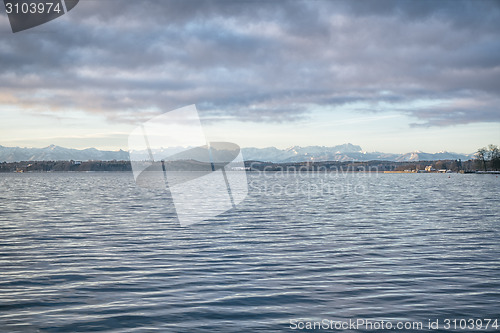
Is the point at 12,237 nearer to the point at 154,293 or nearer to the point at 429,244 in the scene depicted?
the point at 154,293

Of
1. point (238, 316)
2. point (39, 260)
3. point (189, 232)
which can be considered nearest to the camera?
point (238, 316)

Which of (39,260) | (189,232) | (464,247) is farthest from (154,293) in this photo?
(464,247)

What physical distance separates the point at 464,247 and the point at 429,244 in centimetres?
209

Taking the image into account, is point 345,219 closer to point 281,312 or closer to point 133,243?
point 133,243

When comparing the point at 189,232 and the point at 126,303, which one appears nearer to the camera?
the point at 126,303

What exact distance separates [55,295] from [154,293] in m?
3.76

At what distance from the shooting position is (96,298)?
16.1 metres

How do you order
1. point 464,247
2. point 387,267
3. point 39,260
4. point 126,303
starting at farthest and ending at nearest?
point 464,247, point 39,260, point 387,267, point 126,303

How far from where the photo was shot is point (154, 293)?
16750 mm

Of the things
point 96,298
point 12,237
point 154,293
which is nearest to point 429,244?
point 154,293

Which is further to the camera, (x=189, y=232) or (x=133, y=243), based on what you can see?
(x=189, y=232)

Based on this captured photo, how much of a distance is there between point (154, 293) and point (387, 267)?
1156 centimetres

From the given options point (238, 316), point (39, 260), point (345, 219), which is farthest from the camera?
point (345, 219)

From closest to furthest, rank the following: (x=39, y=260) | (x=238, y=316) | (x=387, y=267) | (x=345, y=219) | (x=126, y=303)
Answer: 1. (x=238, y=316)
2. (x=126, y=303)
3. (x=387, y=267)
4. (x=39, y=260)
5. (x=345, y=219)
